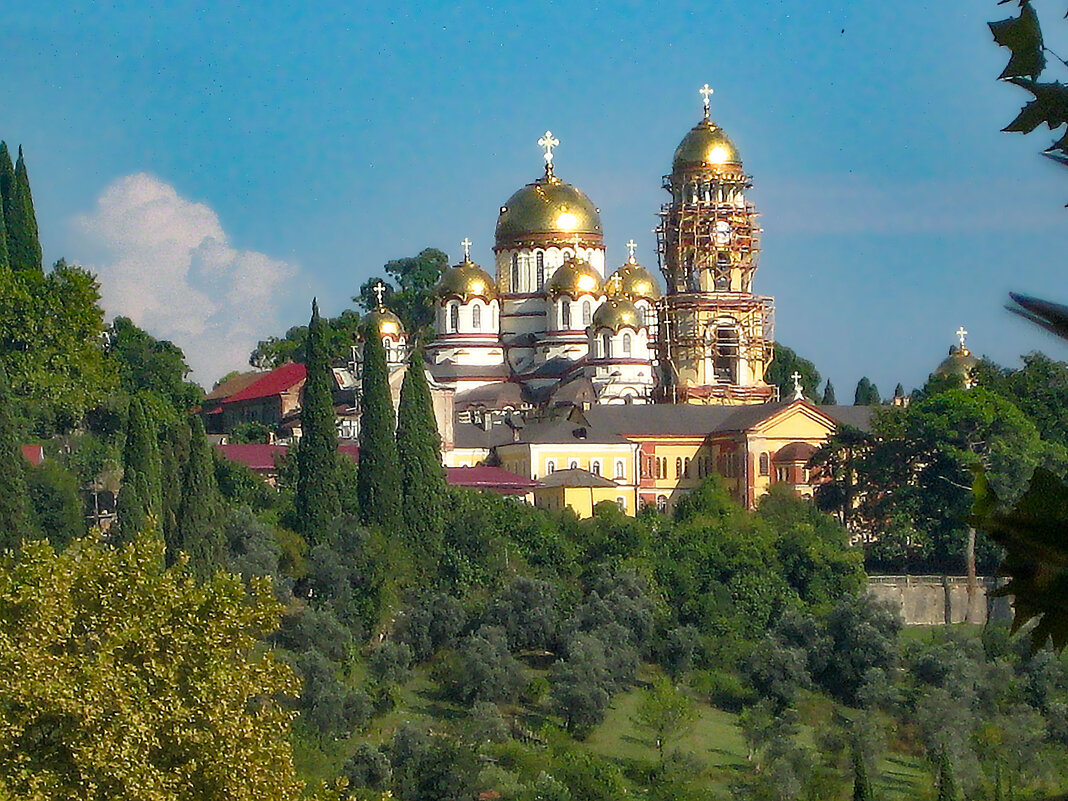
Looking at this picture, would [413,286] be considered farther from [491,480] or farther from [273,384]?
[491,480]

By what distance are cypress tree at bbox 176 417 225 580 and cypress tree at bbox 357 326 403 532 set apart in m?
3.69

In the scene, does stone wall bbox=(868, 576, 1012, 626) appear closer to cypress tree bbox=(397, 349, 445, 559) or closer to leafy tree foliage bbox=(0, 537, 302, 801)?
cypress tree bbox=(397, 349, 445, 559)

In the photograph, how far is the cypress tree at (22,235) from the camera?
6675cm

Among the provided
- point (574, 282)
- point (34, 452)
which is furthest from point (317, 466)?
point (574, 282)

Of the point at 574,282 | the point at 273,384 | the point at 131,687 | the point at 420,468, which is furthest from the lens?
the point at 273,384

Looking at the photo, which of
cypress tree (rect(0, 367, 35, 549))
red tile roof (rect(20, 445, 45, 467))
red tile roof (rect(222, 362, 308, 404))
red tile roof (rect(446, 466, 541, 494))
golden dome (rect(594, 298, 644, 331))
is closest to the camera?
cypress tree (rect(0, 367, 35, 549))

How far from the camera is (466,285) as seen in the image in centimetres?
7512

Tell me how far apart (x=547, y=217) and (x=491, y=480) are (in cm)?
1816

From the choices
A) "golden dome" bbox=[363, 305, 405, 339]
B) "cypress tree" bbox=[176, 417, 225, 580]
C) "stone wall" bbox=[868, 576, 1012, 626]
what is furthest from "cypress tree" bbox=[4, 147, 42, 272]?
"stone wall" bbox=[868, 576, 1012, 626]

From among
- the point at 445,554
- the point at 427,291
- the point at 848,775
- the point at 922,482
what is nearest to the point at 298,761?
the point at 848,775

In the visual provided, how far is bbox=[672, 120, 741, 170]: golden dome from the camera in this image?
7644 centimetres

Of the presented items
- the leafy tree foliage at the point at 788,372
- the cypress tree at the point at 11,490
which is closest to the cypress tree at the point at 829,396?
the leafy tree foliage at the point at 788,372

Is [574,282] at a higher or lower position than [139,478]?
higher

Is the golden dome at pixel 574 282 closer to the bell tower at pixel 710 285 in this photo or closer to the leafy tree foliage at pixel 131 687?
the bell tower at pixel 710 285
